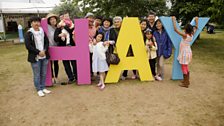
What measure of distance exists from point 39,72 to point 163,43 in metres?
2.89

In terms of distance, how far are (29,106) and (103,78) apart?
1.81 meters

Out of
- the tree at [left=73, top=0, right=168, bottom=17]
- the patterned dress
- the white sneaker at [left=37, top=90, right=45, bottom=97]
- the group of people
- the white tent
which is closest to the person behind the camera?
the group of people

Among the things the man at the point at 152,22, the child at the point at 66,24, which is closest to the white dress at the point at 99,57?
the child at the point at 66,24

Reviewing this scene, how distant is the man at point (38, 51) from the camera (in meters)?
4.90

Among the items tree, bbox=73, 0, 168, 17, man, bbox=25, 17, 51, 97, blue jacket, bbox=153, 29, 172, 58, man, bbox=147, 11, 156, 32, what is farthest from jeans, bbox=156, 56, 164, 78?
tree, bbox=73, 0, 168, 17

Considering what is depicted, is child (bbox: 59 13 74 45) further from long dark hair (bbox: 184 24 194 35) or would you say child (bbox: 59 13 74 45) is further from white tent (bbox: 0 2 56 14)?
white tent (bbox: 0 2 56 14)

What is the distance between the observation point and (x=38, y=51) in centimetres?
495

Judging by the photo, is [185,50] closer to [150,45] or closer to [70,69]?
[150,45]

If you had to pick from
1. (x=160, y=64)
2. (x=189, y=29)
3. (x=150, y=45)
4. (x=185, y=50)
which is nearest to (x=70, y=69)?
(x=150, y=45)

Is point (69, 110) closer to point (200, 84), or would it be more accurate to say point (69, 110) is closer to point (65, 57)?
point (65, 57)

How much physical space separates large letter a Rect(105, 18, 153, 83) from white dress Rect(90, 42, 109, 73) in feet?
1.06

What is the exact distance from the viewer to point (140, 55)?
5875 millimetres

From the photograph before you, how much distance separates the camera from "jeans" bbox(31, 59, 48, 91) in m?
5.07

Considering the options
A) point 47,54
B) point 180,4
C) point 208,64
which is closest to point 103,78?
point 47,54
